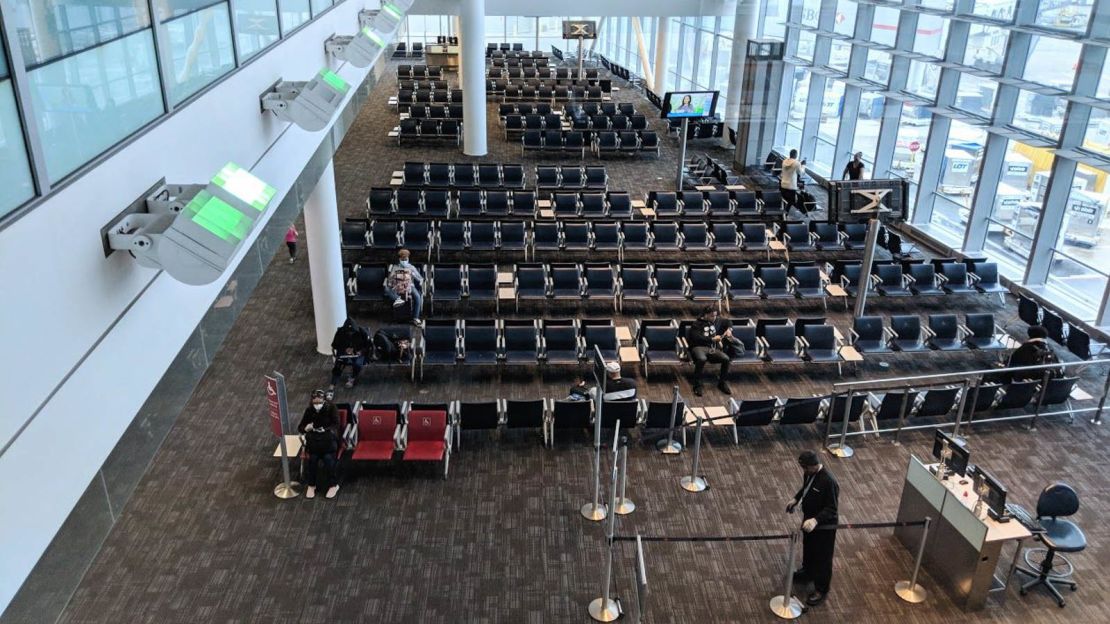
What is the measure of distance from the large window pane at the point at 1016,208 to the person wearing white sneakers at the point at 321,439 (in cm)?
1075

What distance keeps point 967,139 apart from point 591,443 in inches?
392

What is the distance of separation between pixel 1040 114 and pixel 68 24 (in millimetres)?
12882

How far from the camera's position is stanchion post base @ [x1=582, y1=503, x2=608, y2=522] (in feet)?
24.6

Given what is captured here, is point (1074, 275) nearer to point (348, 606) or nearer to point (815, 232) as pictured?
point (815, 232)

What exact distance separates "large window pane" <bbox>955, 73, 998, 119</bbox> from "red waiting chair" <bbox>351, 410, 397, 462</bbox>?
10760 millimetres

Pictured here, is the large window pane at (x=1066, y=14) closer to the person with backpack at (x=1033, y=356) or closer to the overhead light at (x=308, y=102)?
Answer: the person with backpack at (x=1033, y=356)

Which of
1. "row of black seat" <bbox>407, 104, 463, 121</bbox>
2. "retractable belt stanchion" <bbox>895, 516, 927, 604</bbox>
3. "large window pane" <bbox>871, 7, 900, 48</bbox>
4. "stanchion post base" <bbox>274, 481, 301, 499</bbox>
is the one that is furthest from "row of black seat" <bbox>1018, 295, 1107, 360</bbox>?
"row of black seat" <bbox>407, 104, 463, 121</bbox>

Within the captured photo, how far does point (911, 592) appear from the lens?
6.60m

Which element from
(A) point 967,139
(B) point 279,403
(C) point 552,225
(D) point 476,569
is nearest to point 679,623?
(D) point 476,569

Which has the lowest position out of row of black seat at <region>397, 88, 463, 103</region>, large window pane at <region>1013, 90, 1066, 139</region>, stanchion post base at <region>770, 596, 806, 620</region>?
stanchion post base at <region>770, 596, 806, 620</region>

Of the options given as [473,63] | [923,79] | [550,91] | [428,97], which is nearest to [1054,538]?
[923,79]

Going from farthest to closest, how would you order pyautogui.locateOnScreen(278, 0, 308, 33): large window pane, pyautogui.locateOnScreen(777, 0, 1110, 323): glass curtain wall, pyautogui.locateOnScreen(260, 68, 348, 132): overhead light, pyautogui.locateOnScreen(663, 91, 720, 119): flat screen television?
pyautogui.locateOnScreen(663, 91, 720, 119): flat screen television < pyautogui.locateOnScreen(777, 0, 1110, 323): glass curtain wall < pyautogui.locateOnScreen(278, 0, 308, 33): large window pane < pyautogui.locateOnScreen(260, 68, 348, 132): overhead light

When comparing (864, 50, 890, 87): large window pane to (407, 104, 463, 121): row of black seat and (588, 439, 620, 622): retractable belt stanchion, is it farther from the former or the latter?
(588, 439, 620, 622): retractable belt stanchion

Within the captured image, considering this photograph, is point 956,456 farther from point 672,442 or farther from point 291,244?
point 291,244
